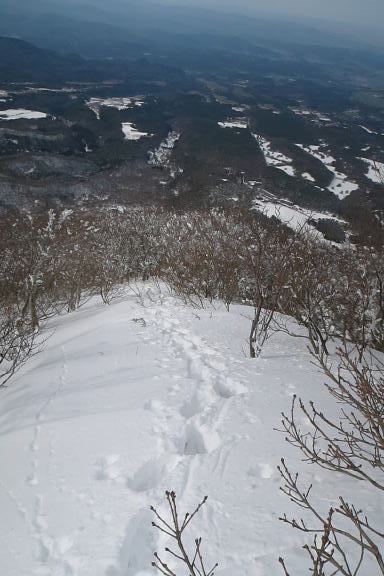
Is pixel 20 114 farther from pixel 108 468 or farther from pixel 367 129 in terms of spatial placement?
pixel 108 468

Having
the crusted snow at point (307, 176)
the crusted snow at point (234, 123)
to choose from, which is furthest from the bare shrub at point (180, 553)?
the crusted snow at point (234, 123)

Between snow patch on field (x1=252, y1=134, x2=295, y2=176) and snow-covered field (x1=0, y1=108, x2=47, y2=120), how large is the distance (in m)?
86.6

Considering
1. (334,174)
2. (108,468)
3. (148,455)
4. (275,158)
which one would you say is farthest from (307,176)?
(108,468)

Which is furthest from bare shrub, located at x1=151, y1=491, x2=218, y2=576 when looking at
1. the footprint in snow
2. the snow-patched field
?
the footprint in snow

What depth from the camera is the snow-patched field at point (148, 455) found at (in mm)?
3047

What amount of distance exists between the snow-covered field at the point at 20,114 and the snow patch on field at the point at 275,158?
284 ft

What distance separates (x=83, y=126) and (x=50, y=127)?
1899cm

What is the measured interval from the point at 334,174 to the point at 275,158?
22.4 metres

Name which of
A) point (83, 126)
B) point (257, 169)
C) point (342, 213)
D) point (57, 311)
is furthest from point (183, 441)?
point (83, 126)

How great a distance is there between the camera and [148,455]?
412cm

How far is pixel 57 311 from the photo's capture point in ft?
45.8

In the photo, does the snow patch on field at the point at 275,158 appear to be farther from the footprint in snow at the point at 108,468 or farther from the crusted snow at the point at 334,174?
the footprint in snow at the point at 108,468

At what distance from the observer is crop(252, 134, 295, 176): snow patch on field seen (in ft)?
410

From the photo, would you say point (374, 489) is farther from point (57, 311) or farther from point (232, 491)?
point (57, 311)
